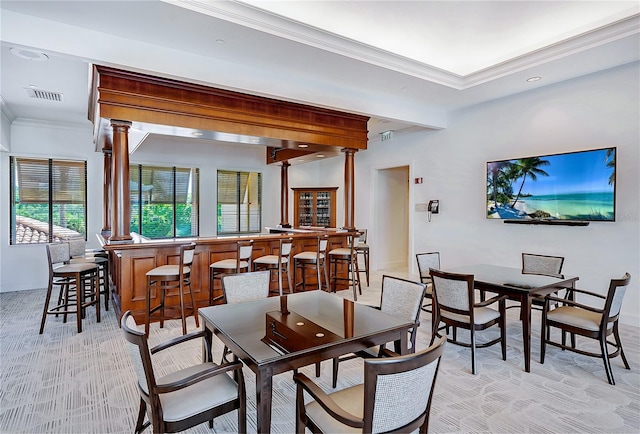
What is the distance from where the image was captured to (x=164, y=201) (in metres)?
7.74

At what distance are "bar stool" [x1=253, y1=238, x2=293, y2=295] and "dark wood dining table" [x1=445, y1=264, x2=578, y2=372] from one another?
7.44 feet

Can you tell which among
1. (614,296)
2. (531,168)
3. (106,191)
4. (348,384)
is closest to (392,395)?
(348,384)

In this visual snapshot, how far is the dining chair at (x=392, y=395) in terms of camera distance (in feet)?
4.11

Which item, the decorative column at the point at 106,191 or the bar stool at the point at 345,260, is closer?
the bar stool at the point at 345,260

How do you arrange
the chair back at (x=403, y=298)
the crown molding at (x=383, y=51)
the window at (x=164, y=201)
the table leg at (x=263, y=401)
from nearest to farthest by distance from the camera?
the table leg at (x=263, y=401)
the chair back at (x=403, y=298)
the crown molding at (x=383, y=51)
the window at (x=164, y=201)

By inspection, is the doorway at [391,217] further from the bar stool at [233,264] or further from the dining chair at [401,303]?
the dining chair at [401,303]

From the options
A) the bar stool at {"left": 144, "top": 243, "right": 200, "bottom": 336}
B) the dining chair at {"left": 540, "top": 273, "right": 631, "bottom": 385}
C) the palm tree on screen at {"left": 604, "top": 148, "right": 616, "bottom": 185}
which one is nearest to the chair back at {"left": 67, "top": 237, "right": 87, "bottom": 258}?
the bar stool at {"left": 144, "top": 243, "right": 200, "bottom": 336}

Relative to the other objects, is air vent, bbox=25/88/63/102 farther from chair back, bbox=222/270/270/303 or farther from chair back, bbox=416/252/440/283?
chair back, bbox=416/252/440/283

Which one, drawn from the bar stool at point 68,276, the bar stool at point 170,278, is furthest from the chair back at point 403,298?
the bar stool at point 68,276

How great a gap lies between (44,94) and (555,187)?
7218mm

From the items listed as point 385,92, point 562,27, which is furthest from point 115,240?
point 562,27

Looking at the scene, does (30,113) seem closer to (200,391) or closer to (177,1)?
(177,1)

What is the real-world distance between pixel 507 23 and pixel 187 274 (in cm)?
463

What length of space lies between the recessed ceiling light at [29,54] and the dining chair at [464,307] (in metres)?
4.39
